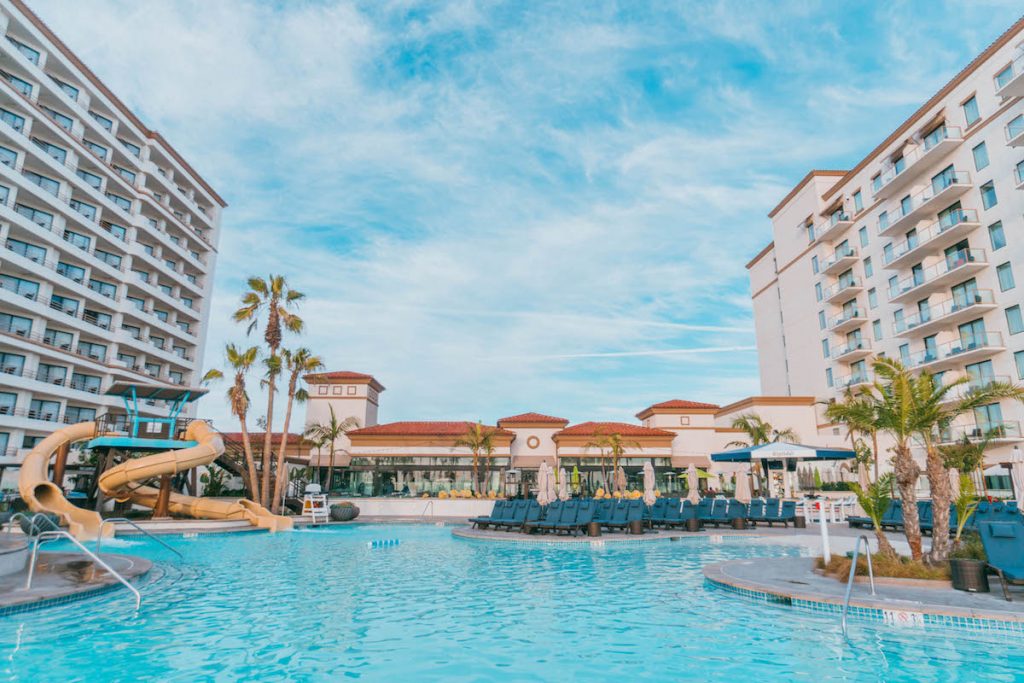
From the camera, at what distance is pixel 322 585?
1082 centimetres

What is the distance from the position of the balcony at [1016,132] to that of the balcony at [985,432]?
13271 mm

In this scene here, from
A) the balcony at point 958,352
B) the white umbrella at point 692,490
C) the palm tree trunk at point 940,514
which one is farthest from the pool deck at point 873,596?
the balcony at point 958,352

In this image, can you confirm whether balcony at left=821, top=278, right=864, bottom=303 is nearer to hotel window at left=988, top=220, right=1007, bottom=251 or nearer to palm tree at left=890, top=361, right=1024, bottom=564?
hotel window at left=988, top=220, right=1007, bottom=251

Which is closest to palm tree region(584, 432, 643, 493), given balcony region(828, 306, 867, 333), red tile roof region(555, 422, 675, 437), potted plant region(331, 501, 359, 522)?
red tile roof region(555, 422, 675, 437)

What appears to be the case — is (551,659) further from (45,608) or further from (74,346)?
(74,346)

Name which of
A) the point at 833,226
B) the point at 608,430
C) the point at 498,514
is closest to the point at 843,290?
the point at 833,226

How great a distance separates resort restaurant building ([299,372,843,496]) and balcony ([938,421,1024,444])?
8038mm

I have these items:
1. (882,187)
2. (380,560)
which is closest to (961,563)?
(380,560)

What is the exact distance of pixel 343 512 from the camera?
27438 mm

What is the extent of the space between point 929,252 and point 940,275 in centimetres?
318

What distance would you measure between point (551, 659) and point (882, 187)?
40.6m

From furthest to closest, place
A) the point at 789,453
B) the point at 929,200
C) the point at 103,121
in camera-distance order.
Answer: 1. the point at 103,121
2. the point at 929,200
3. the point at 789,453

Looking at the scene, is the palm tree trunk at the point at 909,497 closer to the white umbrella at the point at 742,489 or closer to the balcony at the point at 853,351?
the white umbrella at the point at 742,489

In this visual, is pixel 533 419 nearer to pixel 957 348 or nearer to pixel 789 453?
pixel 789 453
